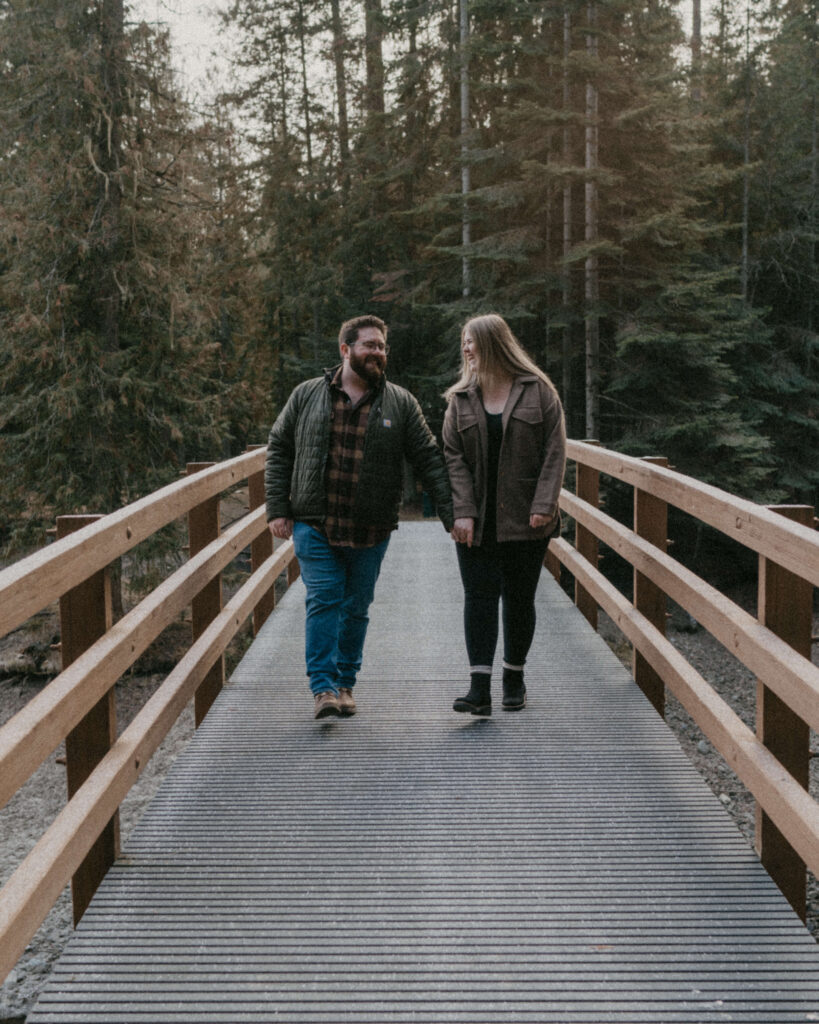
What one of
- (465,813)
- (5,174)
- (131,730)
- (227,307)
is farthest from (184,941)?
(227,307)

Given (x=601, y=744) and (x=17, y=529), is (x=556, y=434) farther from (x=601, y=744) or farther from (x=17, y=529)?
(x=17, y=529)

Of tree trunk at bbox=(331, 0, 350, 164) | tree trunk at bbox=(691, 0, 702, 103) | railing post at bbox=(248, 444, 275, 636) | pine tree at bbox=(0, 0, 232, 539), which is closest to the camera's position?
railing post at bbox=(248, 444, 275, 636)

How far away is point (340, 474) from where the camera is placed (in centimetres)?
455

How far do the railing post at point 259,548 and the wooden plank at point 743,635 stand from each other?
2.82m

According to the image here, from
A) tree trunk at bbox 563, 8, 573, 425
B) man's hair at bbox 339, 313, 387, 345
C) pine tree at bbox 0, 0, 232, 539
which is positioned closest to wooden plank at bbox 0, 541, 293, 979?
man's hair at bbox 339, 313, 387, 345

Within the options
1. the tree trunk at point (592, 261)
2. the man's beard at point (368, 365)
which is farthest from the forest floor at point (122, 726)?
the tree trunk at point (592, 261)

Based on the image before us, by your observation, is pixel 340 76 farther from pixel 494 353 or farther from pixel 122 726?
pixel 494 353

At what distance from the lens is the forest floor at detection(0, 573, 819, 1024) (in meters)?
6.48

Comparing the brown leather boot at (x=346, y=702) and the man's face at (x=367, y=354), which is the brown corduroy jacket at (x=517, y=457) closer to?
the man's face at (x=367, y=354)

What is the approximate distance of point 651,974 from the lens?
262 centimetres

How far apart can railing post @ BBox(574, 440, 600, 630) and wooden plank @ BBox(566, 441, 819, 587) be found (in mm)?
1756

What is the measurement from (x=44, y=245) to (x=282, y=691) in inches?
510

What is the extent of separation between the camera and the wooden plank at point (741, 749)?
2.74 metres

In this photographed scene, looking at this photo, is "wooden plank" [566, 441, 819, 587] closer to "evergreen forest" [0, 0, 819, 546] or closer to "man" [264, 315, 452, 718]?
"man" [264, 315, 452, 718]
